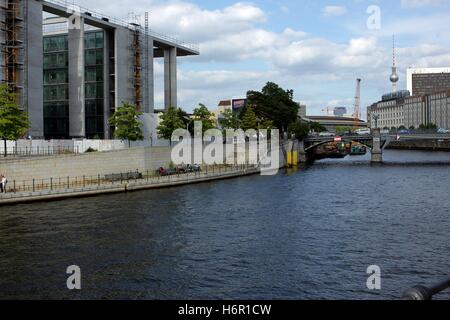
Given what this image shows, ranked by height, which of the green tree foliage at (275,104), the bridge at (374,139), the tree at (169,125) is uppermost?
the green tree foliage at (275,104)

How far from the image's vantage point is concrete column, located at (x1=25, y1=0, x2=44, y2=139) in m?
64.3

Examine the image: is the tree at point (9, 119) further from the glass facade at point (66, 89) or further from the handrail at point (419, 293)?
the handrail at point (419, 293)

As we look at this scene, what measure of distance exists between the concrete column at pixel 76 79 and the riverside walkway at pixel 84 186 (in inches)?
730

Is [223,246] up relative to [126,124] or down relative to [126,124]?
down

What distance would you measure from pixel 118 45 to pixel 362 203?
5042 centimetres

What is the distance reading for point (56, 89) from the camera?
86.2m

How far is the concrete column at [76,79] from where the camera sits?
75812 mm

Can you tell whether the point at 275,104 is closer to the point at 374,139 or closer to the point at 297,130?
the point at 297,130

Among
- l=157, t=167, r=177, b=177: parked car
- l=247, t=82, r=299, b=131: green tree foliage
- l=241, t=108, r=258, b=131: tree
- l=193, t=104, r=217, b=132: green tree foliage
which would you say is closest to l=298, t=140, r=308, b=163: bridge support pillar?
l=247, t=82, r=299, b=131: green tree foliage

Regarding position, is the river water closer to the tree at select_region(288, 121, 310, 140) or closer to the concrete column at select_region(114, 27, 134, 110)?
the concrete column at select_region(114, 27, 134, 110)

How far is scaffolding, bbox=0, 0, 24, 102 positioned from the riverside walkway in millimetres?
15661

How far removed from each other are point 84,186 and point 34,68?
70.3 feet

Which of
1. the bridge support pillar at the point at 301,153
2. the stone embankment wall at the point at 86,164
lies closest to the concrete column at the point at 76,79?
the stone embankment wall at the point at 86,164

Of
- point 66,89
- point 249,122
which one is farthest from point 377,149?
point 66,89
